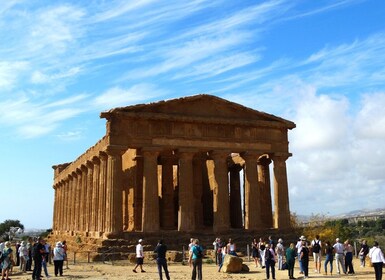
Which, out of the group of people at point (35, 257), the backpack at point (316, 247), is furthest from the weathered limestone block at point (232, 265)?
the group of people at point (35, 257)

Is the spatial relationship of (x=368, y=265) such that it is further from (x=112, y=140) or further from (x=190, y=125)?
(x=112, y=140)

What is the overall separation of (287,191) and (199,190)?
25.0ft

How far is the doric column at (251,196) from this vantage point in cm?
3798

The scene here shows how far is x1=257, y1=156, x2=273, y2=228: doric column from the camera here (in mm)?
42250

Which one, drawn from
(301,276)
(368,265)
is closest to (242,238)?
(368,265)

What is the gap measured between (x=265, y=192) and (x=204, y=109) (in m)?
10.1

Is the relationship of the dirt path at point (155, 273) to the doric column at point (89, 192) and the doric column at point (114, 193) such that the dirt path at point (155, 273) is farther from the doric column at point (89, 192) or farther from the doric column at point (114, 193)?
the doric column at point (89, 192)

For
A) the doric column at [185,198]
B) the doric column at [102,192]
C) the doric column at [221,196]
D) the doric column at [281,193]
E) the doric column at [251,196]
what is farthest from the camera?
the doric column at [281,193]

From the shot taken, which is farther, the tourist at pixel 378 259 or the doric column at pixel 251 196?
the doric column at pixel 251 196

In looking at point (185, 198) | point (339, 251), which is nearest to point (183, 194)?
point (185, 198)

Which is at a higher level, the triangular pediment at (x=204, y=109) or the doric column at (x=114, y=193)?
the triangular pediment at (x=204, y=109)

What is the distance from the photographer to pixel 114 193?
34.2 metres

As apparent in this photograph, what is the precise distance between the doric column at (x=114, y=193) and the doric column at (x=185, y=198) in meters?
4.53

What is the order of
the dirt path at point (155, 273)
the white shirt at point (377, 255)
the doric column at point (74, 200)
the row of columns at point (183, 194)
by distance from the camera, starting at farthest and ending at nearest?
the doric column at point (74, 200) < the row of columns at point (183, 194) < the dirt path at point (155, 273) < the white shirt at point (377, 255)
